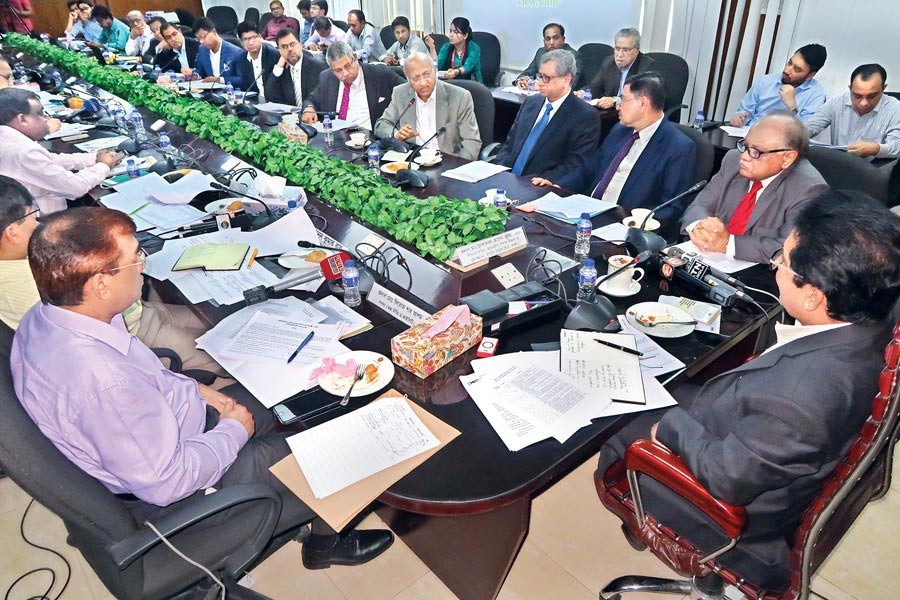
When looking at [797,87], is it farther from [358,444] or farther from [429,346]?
[358,444]

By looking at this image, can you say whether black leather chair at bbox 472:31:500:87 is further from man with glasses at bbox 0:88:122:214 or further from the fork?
the fork

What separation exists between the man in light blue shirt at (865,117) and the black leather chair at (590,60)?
2251 mm

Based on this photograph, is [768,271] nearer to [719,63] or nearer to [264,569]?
[264,569]

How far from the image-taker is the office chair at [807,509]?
3.31 feet

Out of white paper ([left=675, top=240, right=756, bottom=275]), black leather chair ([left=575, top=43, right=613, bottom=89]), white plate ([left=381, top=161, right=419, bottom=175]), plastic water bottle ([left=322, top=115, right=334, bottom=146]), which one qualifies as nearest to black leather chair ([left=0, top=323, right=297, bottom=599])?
white paper ([left=675, top=240, right=756, bottom=275])

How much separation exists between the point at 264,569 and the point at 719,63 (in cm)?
554

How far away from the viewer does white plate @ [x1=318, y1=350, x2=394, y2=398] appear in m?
1.37

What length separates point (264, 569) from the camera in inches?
71.2

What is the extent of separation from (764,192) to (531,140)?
138 centimetres

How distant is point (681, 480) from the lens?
1.18m

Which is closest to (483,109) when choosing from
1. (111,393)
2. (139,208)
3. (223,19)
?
(139,208)

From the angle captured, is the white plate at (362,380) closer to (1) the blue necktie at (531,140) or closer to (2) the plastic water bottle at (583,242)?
(2) the plastic water bottle at (583,242)

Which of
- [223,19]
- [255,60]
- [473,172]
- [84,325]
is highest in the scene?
[223,19]

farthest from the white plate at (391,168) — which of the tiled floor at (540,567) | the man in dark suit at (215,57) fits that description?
the man in dark suit at (215,57)
